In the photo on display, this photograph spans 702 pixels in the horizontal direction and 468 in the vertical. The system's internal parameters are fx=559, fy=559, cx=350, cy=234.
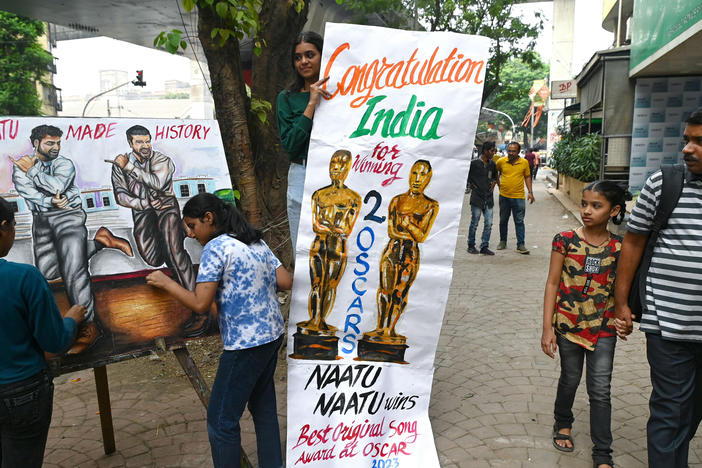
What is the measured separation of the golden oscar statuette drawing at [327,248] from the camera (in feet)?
9.63

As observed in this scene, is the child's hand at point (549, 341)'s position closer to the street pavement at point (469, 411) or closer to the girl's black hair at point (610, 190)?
the street pavement at point (469, 411)

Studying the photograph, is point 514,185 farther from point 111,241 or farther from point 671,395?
point 111,241

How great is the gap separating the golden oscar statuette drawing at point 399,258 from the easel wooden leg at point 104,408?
1.53m

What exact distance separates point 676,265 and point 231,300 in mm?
2054

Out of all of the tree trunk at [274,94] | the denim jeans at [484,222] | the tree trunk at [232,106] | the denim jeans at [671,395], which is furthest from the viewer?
the denim jeans at [484,222]

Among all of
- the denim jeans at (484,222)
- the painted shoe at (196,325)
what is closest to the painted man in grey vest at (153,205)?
the painted shoe at (196,325)

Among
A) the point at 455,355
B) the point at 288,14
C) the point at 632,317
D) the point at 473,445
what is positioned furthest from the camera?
the point at 288,14

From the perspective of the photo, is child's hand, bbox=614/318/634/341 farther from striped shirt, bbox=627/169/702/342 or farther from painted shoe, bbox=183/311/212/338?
painted shoe, bbox=183/311/212/338

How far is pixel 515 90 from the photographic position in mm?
21688

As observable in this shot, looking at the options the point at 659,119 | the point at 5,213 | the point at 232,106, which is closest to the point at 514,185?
the point at 659,119

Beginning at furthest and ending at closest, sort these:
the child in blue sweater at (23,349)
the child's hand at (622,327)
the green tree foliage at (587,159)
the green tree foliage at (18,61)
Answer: the green tree foliage at (18,61)
the green tree foliage at (587,159)
the child's hand at (622,327)
the child in blue sweater at (23,349)

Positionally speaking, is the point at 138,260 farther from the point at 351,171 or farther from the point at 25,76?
the point at 25,76

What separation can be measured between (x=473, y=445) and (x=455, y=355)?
1.55 metres

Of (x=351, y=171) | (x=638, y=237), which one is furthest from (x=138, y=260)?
(x=638, y=237)
